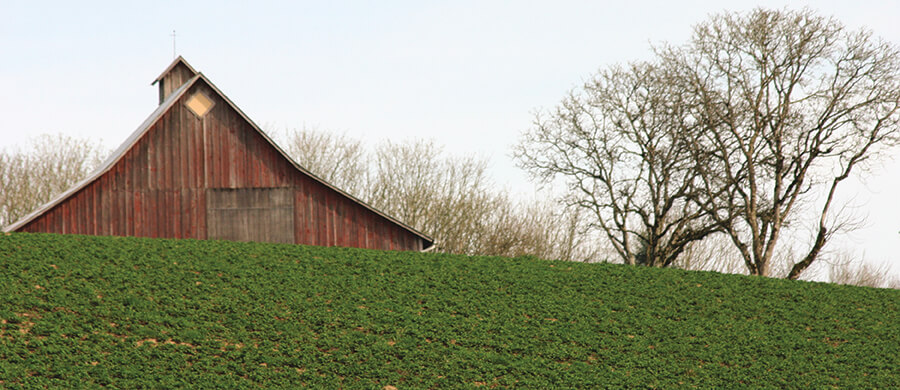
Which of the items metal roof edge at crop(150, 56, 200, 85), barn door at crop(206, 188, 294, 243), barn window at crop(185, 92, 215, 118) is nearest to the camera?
barn door at crop(206, 188, 294, 243)

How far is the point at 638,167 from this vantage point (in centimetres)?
3712

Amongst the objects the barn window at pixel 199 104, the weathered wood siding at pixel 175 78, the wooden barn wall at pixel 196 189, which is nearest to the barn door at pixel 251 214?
the wooden barn wall at pixel 196 189

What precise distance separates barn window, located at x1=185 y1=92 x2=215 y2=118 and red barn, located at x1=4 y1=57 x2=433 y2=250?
1.3 inches

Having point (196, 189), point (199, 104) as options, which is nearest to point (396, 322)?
point (196, 189)

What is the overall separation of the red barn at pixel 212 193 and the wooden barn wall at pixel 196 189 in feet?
0.10

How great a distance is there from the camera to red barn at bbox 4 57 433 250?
2547 centimetres

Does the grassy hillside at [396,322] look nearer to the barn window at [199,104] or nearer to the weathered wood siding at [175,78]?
the barn window at [199,104]

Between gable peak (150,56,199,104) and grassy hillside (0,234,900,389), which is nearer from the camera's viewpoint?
grassy hillside (0,234,900,389)

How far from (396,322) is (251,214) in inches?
452

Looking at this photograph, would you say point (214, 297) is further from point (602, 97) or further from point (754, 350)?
point (602, 97)

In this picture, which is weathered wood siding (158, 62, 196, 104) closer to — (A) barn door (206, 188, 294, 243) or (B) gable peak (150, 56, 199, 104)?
(B) gable peak (150, 56, 199, 104)

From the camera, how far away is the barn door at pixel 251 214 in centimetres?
2583

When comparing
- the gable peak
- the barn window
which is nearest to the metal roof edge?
the gable peak

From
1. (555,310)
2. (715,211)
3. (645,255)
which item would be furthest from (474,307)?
(645,255)
